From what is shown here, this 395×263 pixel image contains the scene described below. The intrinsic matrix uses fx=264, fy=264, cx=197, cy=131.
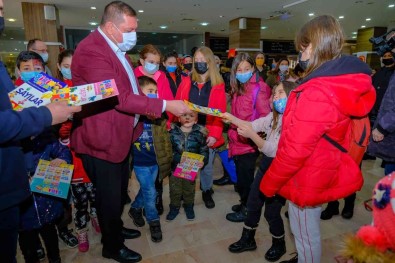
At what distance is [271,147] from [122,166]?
3.54 feet

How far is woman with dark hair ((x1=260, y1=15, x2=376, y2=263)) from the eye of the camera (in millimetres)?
1196

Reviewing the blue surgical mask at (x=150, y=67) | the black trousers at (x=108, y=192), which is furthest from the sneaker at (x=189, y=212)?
the blue surgical mask at (x=150, y=67)

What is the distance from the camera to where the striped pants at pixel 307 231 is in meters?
1.46

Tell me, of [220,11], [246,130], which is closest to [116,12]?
[246,130]

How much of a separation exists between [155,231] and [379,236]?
184cm

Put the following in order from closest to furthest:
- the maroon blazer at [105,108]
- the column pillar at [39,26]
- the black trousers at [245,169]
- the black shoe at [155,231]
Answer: the maroon blazer at [105,108]
the black shoe at [155,231]
the black trousers at [245,169]
the column pillar at [39,26]

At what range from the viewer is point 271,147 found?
1.79 metres

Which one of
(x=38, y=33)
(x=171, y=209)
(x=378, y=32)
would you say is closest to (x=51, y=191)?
(x=171, y=209)

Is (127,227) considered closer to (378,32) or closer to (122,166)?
(122,166)

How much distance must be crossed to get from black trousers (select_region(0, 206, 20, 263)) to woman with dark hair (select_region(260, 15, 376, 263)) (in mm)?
1254

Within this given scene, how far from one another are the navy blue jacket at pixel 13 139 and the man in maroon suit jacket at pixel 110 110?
0.54 metres

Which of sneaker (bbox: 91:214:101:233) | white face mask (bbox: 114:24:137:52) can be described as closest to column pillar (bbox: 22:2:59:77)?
sneaker (bbox: 91:214:101:233)

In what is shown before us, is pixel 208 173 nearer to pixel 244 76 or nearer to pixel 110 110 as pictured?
pixel 244 76

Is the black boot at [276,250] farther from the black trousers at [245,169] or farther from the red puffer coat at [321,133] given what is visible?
the red puffer coat at [321,133]
